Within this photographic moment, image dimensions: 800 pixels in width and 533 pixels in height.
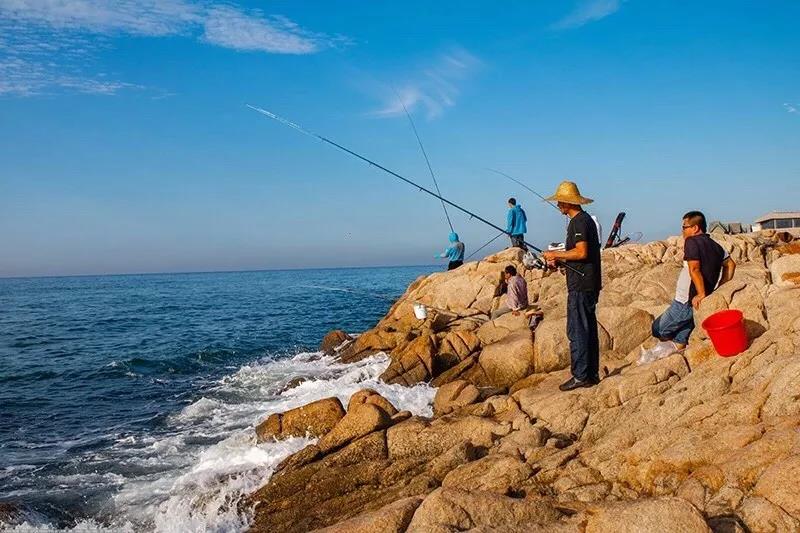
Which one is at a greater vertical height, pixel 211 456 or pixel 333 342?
pixel 333 342

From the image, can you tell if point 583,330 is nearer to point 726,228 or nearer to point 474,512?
point 474,512

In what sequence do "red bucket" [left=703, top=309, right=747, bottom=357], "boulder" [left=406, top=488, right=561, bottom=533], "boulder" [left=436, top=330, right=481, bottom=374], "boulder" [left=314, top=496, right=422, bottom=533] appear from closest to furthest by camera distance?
"boulder" [left=406, top=488, right=561, bottom=533]
"boulder" [left=314, top=496, right=422, bottom=533]
"red bucket" [left=703, top=309, right=747, bottom=357]
"boulder" [left=436, top=330, right=481, bottom=374]

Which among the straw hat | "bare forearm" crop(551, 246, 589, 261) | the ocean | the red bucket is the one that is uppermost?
the straw hat

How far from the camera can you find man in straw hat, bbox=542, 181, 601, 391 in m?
7.43

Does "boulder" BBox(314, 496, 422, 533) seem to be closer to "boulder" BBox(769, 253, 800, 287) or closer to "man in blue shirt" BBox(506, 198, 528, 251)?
"boulder" BBox(769, 253, 800, 287)

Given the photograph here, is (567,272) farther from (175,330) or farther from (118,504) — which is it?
(175,330)

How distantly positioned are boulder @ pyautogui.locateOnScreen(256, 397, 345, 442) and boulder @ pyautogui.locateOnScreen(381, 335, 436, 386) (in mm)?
3657

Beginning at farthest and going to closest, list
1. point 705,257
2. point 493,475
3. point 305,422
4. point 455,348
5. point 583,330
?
point 455,348, point 305,422, point 705,257, point 583,330, point 493,475

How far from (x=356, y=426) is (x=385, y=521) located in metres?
3.52

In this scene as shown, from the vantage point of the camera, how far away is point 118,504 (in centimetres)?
832

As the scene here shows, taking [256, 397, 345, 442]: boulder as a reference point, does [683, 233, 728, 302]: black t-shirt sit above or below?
above

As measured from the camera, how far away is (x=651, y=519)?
13.4 feet

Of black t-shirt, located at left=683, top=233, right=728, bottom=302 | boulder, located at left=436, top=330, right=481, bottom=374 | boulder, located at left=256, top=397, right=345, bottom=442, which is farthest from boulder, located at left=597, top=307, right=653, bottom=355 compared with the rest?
boulder, located at left=256, top=397, right=345, bottom=442

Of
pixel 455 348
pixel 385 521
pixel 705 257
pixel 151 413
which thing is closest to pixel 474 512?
pixel 385 521
